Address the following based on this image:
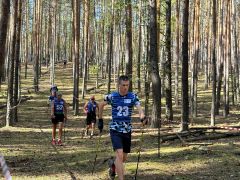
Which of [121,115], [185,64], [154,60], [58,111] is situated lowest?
[58,111]

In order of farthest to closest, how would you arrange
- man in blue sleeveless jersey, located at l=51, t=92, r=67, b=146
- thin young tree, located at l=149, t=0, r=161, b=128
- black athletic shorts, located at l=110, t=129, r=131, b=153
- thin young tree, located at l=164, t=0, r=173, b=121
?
thin young tree, located at l=164, t=0, r=173, b=121 < thin young tree, located at l=149, t=0, r=161, b=128 < man in blue sleeveless jersey, located at l=51, t=92, r=67, b=146 < black athletic shorts, located at l=110, t=129, r=131, b=153

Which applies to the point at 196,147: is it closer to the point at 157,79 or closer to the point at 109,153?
the point at 109,153

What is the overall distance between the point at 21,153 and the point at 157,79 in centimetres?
735

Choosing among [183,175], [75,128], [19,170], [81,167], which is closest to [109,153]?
[81,167]

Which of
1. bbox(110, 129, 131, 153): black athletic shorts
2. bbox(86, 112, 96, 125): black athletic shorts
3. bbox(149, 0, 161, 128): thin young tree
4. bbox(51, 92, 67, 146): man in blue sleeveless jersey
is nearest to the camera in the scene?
bbox(110, 129, 131, 153): black athletic shorts

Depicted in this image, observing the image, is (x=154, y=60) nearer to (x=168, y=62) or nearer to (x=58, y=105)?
(x=168, y=62)

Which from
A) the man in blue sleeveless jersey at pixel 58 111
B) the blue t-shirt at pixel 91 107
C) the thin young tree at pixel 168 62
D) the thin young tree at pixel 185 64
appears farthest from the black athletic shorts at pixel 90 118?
the thin young tree at pixel 168 62

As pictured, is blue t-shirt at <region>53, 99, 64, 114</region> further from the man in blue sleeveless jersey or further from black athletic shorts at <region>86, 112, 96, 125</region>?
black athletic shorts at <region>86, 112, 96, 125</region>

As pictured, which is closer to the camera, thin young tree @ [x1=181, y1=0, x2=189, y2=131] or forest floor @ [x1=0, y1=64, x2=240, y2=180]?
forest floor @ [x1=0, y1=64, x2=240, y2=180]

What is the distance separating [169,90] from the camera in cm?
2345

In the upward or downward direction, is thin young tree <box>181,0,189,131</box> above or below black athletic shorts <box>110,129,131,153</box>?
above

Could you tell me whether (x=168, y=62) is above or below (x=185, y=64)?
above

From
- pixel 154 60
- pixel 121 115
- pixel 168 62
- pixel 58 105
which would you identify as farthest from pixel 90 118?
pixel 121 115

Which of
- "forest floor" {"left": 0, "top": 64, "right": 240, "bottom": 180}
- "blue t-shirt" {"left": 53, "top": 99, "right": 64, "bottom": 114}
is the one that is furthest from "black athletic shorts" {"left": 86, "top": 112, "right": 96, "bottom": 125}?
"blue t-shirt" {"left": 53, "top": 99, "right": 64, "bottom": 114}
